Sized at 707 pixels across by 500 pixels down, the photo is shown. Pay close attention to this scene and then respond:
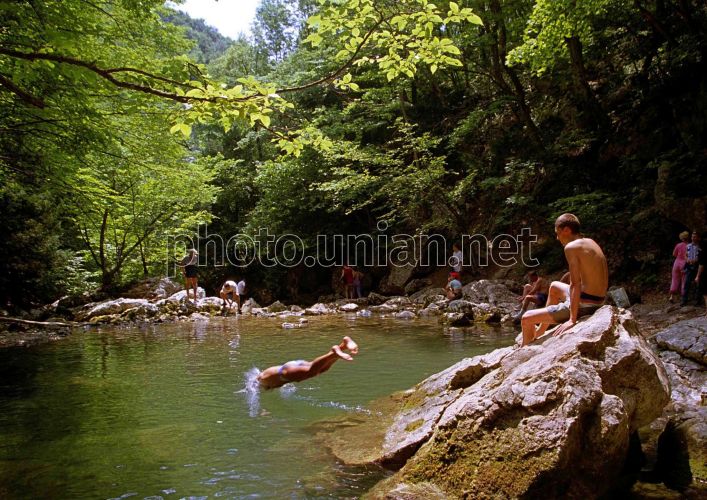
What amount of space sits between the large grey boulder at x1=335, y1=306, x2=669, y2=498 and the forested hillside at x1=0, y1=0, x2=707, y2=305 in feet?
9.16

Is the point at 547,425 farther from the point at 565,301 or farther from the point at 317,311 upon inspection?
the point at 317,311

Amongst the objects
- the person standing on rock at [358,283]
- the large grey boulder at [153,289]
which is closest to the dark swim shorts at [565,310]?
the person standing on rock at [358,283]

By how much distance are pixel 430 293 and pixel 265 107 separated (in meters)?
16.0

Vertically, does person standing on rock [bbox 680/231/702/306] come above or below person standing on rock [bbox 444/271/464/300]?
above

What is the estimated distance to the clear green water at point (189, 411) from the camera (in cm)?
441

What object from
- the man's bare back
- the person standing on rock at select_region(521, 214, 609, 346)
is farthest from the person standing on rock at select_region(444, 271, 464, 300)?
the man's bare back

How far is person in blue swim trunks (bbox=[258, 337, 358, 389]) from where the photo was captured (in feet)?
18.1

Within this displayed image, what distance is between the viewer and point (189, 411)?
6562 mm

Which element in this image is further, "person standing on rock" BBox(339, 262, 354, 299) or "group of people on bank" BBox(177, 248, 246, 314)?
"person standing on rock" BBox(339, 262, 354, 299)

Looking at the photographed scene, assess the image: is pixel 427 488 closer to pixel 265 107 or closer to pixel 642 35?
pixel 265 107

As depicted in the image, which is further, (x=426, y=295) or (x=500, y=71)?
(x=426, y=295)

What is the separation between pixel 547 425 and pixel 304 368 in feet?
11.8

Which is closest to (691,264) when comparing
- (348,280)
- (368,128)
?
(348,280)

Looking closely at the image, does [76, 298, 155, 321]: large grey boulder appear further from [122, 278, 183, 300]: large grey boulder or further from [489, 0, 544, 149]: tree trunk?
[489, 0, 544, 149]: tree trunk
